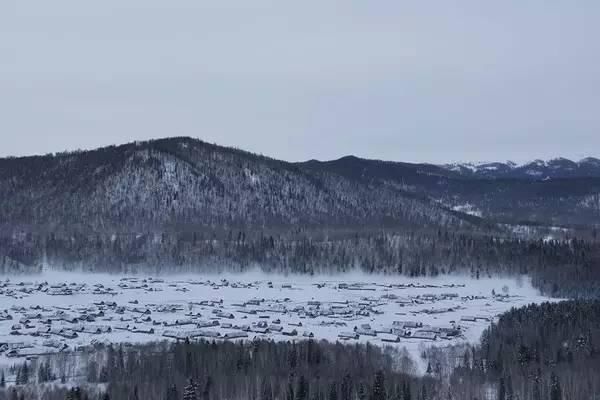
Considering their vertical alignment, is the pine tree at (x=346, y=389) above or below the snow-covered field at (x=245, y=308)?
below

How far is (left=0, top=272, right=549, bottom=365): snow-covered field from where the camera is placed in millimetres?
70875

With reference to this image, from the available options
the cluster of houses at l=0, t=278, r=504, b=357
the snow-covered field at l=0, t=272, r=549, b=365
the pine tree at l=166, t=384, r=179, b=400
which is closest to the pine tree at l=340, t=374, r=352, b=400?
the pine tree at l=166, t=384, r=179, b=400

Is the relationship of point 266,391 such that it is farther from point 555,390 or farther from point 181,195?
point 181,195

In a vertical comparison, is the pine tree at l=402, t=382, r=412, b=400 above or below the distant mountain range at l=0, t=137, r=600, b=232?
below

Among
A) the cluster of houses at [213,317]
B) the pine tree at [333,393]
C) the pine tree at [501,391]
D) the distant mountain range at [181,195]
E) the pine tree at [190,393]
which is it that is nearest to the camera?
the pine tree at [190,393]

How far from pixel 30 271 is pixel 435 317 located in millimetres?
57722

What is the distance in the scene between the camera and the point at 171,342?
2559 inches

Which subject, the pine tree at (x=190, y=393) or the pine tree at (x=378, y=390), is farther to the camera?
the pine tree at (x=378, y=390)

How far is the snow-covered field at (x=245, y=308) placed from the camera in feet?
233

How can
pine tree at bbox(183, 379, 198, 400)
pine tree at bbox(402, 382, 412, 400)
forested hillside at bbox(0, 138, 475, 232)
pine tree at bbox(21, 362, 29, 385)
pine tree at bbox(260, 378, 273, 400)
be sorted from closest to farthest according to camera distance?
pine tree at bbox(183, 379, 198, 400), pine tree at bbox(402, 382, 412, 400), pine tree at bbox(260, 378, 273, 400), pine tree at bbox(21, 362, 29, 385), forested hillside at bbox(0, 138, 475, 232)

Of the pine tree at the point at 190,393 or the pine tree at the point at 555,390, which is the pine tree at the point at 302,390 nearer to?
the pine tree at the point at 190,393

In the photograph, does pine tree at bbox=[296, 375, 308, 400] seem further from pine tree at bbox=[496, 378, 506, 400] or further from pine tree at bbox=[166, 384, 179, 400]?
pine tree at bbox=[496, 378, 506, 400]

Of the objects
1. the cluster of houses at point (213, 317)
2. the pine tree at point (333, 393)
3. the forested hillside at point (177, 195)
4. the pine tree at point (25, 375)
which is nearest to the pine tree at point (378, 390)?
the pine tree at point (333, 393)

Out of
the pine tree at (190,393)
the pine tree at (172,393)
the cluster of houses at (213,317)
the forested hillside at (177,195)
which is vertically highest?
the forested hillside at (177,195)
